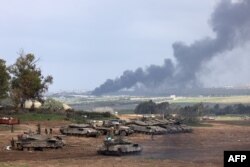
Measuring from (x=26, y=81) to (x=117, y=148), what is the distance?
47.7 meters

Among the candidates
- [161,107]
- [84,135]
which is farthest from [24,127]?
[161,107]

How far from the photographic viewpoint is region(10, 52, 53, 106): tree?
98.9 metres

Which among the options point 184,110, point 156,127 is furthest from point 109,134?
point 184,110

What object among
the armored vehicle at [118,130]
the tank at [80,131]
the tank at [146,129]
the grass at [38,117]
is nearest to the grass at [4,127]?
the tank at [80,131]

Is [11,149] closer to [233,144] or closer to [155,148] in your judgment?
[155,148]

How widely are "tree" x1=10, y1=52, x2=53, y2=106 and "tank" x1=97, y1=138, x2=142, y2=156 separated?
45.3 metres

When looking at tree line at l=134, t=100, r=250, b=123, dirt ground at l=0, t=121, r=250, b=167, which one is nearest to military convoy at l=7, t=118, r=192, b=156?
dirt ground at l=0, t=121, r=250, b=167

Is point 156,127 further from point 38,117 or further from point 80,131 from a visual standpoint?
point 38,117

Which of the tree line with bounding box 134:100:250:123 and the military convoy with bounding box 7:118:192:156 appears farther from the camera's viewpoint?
the tree line with bounding box 134:100:250:123

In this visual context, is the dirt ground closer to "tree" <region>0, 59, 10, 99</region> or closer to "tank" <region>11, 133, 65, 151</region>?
"tank" <region>11, 133, 65, 151</region>

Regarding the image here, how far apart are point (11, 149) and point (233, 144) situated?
2843 centimetres

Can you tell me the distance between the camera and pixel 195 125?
11350 centimetres

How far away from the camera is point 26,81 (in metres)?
99.0

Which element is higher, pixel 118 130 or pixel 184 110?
pixel 184 110
